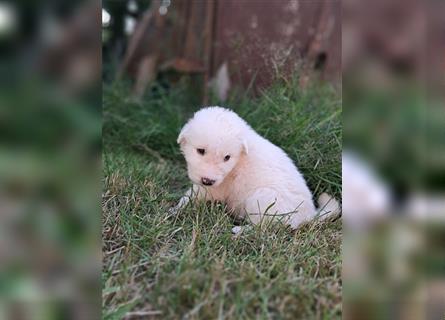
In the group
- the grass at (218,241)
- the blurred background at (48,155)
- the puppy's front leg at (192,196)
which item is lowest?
the puppy's front leg at (192,196)

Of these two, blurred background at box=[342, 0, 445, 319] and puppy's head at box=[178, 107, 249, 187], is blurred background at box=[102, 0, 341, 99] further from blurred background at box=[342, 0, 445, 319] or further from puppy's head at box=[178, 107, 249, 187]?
blurred background at box=[342, 0, 445, 319]

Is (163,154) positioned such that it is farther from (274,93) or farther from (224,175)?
(224,175)

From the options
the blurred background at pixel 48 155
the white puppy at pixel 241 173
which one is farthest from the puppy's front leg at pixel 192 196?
the blurred background at pixel 48 155

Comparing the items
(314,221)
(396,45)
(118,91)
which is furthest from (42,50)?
(118,91)

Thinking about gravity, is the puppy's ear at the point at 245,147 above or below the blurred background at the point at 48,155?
below

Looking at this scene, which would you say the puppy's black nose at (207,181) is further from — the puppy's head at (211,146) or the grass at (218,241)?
the grass at (218,241)

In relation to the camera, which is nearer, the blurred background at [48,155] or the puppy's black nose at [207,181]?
the blurred background at [48,155]

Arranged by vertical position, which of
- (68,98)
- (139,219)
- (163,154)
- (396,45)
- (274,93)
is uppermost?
(396,45)

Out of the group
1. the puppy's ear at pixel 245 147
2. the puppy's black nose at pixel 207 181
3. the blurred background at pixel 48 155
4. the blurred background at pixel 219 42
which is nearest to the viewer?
the blurred background at pixel 48 155
